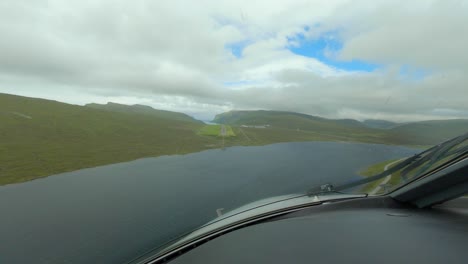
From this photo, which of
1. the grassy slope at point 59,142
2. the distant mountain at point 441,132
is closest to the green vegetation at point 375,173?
the distant mountain at point 441,132

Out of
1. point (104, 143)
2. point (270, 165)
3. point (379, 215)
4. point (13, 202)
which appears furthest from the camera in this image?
point (104, 143)

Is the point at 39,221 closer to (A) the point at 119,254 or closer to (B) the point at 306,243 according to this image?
(A) the point at 119,254

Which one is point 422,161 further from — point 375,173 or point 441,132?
point 375,173

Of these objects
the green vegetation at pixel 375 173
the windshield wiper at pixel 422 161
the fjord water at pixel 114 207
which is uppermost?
the windshield wiper at pixel 422 161

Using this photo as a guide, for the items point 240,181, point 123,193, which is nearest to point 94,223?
point 123,193

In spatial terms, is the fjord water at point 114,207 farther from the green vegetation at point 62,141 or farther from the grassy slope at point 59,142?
the green vegetation at point 62,141

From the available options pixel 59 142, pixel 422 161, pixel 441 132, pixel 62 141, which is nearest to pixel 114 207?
pixel 422 161

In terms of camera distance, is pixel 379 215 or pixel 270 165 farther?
pixel 270 165
